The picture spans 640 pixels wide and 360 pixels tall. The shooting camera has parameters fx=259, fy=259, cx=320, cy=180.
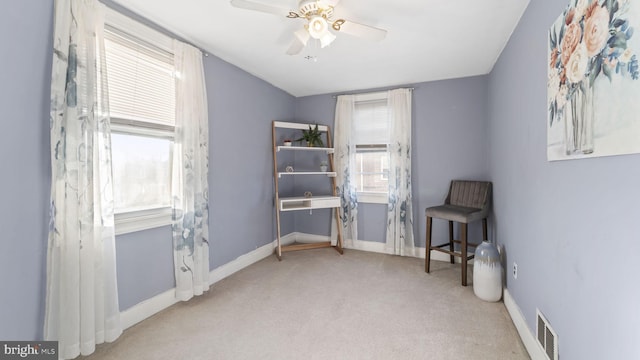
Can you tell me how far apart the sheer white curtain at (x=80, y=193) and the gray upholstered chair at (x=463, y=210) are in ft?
9.44

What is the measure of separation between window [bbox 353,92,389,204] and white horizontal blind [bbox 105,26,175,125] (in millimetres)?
2395

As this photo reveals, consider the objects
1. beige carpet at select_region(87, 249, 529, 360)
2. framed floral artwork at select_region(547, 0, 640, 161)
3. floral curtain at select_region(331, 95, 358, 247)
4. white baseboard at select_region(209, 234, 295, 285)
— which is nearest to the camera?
framed floral artwork at select_region(547, 0, 640, 161)

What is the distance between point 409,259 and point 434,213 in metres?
0.87

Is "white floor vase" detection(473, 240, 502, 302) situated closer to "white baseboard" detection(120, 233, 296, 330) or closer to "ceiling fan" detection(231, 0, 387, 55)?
"ceiling fan" detection(231, 0, 387, 55)

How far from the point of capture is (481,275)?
90.1 inches

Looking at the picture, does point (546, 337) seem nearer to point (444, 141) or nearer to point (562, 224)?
point (562, 224)

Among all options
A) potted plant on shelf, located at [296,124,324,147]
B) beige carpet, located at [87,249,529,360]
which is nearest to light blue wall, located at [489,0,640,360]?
beige carpet, located at [87,249,529,360]

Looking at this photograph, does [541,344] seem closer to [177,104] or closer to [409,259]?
[409,259]

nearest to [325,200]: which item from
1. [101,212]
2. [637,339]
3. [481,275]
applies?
[481,275]

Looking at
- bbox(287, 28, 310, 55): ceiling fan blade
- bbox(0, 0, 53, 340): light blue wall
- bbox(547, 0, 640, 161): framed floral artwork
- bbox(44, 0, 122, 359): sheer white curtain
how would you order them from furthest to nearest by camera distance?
bbox(287, 28, 310, 55): ceiling fan blade, bbox(44, 0, 122, 359): sheer white curtain, bbox(0, 0, 53, 340): light blue wall, bbox(547, 0, 640, 161): framed floral artwork

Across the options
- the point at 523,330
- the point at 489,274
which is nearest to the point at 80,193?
the point at 523,330

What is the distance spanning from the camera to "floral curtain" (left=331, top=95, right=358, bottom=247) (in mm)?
3773

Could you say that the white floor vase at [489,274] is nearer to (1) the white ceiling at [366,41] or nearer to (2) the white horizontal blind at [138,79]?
(1) the white ceiling at [366,41]

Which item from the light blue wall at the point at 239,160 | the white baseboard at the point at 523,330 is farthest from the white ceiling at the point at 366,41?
the white baseboard at the point at 523,330
